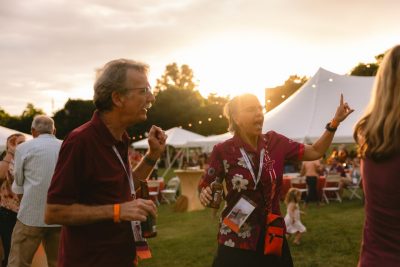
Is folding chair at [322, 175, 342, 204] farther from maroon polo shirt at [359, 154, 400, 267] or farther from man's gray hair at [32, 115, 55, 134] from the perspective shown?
maroon polo shirt at [359, 154, 400, 267]

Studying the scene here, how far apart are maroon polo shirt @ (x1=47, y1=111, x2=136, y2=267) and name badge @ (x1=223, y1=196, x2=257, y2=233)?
1296 millimetres

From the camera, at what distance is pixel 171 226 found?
1288 centimetres

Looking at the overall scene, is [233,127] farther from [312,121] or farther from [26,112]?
[26,112]

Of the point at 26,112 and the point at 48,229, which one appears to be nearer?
the point at 48,229

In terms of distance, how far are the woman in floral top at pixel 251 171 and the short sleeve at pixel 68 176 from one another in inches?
61.8

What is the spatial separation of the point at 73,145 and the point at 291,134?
1283cm

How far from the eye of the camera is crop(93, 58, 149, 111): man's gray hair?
2.75 m

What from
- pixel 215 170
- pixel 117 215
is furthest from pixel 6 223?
pixel 117 215

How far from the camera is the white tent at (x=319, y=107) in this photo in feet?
48.4

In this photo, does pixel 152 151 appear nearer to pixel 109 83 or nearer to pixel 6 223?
pixel 109 83

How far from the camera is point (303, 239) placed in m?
10.3

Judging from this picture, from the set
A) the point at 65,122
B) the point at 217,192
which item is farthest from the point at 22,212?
the point at 65,122

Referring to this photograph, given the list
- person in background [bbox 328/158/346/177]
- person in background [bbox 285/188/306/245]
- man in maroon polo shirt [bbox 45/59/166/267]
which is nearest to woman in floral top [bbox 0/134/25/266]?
man in maroon polo shirt [bbox 45/59/166/267]

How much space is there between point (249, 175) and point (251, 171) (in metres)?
0.04
